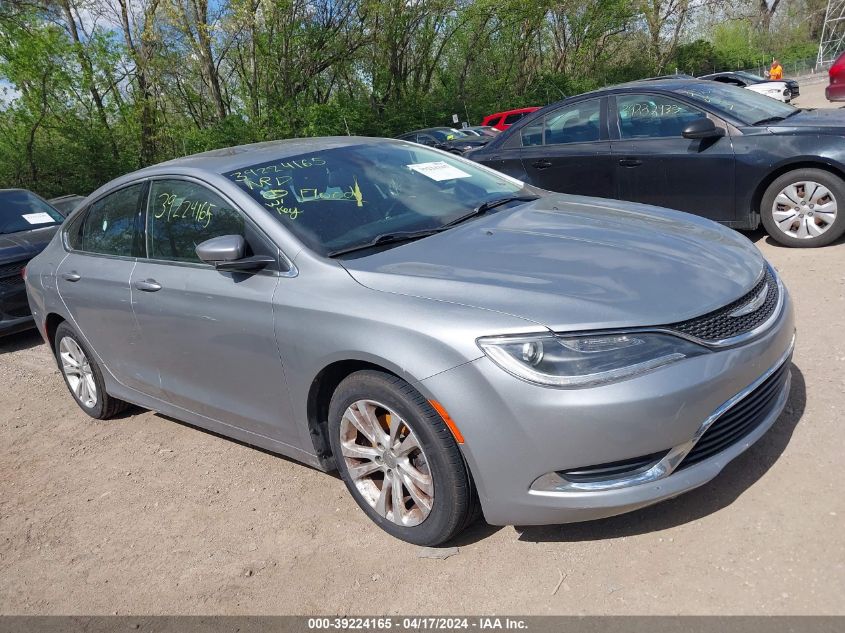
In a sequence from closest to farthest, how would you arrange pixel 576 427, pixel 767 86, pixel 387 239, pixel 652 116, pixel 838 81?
1. pixel 576 427
2. pixel 387 239
3. pixel 652 116
4. pixel 838 81
5. pixel 767 86

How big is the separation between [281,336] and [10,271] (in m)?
5.52

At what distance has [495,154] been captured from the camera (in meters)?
7.55

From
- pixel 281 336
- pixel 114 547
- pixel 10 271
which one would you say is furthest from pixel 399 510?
pixel 10 271

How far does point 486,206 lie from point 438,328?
132cm

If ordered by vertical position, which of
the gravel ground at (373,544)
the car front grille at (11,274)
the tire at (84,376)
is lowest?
the gravel ground at (373,544)

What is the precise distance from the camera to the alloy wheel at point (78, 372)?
4812mm

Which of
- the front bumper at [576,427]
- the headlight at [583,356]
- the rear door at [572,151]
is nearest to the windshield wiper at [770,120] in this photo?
the rear door at [572,151]

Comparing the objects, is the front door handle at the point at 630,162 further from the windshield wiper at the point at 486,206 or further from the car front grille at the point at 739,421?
the car front grille at the point at 739,421

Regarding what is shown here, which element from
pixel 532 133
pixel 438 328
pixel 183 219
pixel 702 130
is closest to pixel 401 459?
pixel 438 328

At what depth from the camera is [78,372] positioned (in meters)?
4.96

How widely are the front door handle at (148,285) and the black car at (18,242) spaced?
4.20m

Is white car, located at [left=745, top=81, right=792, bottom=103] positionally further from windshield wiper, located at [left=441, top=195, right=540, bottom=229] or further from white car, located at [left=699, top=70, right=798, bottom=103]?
windshield wiper, located at [left=441, top=195, right=540, bottom=229]

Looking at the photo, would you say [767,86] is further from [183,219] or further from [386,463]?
[386,463]

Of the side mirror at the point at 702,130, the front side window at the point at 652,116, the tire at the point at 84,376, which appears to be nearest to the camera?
the tire at the point at 84,376
